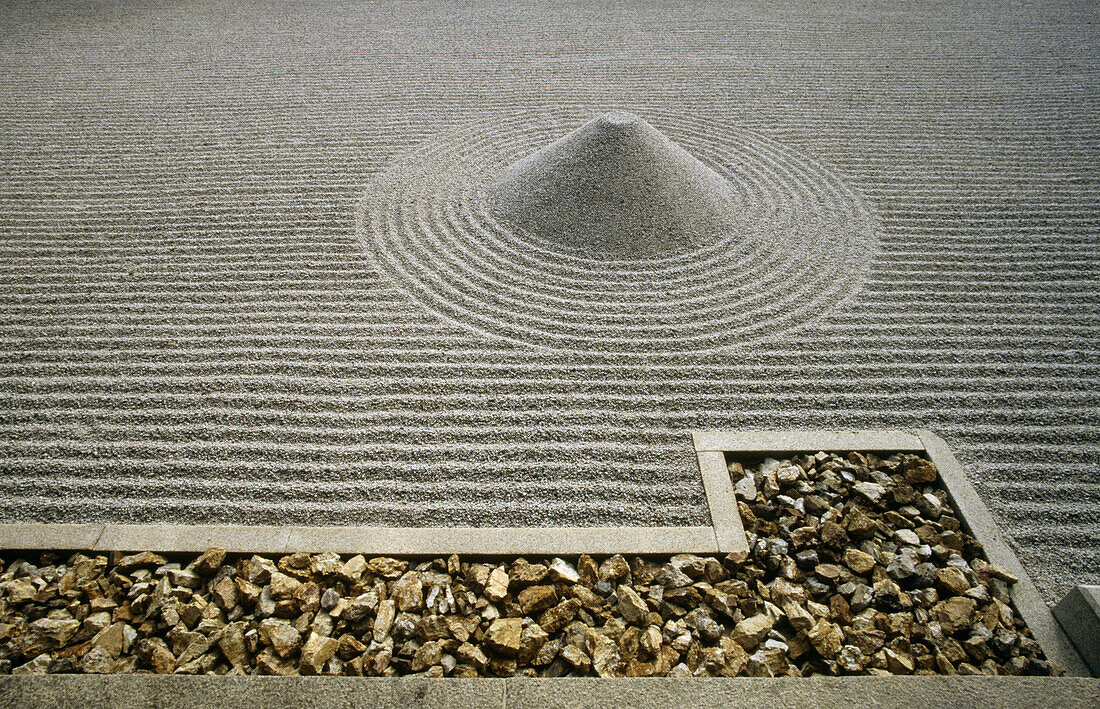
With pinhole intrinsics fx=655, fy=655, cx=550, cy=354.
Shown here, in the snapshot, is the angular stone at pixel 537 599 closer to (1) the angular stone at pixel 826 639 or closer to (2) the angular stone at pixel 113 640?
(1) the angular stone at pixel 826 639

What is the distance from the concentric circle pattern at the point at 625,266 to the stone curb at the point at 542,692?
1.69 metres

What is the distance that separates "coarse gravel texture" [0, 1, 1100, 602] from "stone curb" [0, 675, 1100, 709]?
67 cm

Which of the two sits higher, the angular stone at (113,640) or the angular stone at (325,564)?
the angular stone at (325,564)

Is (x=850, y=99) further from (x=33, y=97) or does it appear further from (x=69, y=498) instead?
(x=33, y=97)

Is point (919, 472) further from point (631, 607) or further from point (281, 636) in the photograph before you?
point (281, 636)

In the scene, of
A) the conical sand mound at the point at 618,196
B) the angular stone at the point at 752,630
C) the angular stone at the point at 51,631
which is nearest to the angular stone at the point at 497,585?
the angular stone at the point at 752,630

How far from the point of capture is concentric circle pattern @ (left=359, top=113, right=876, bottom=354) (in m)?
3.37

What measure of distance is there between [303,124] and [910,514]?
5160mm

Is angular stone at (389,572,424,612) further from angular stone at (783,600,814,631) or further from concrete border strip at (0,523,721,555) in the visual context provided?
angular stone at (783,600,814,631)

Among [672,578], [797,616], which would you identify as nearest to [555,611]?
[672,578]

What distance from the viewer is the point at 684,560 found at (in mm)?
→ 2328

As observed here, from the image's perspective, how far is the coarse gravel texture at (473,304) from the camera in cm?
264

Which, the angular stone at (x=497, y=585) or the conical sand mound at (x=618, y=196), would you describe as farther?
the conical sand mound at (x=618, y=196)

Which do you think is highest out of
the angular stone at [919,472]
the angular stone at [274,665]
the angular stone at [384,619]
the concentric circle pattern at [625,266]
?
the concentric circle pattern at [625,266]
